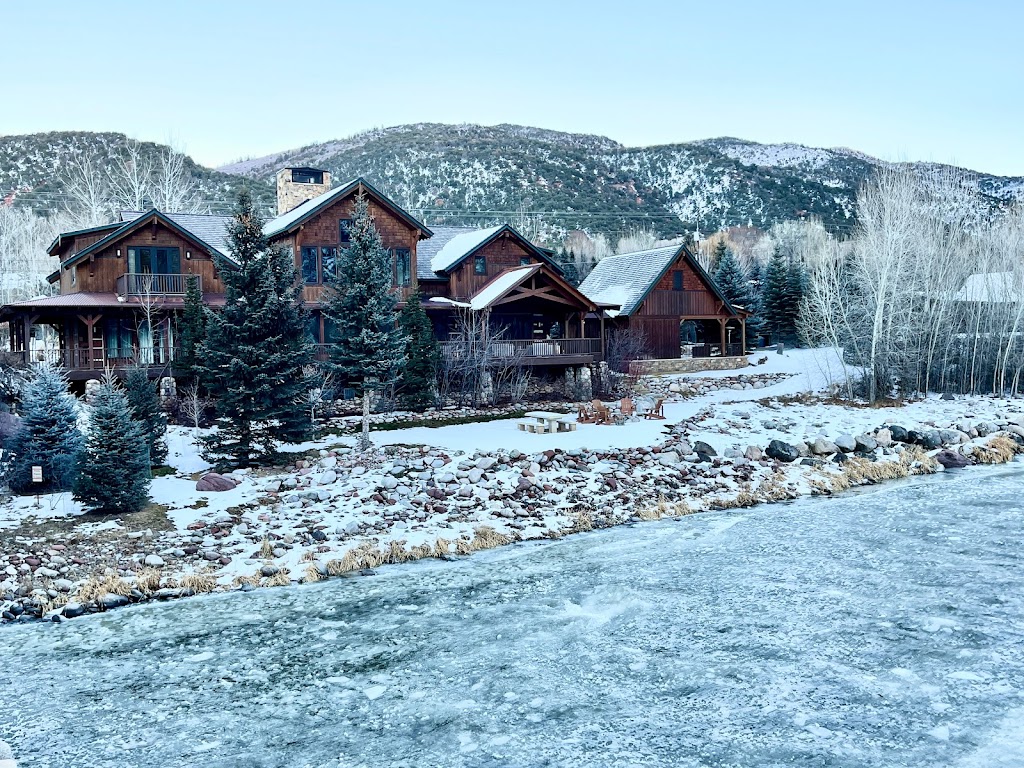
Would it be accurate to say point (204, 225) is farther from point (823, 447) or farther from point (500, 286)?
point (823, 447)

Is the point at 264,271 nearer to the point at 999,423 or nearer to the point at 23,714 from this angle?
the point at 23,714

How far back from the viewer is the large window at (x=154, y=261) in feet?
93.3

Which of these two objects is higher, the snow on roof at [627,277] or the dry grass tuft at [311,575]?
Result: the snow on roof at [627,277]

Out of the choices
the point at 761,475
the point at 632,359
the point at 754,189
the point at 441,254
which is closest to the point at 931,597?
the point at 761,475

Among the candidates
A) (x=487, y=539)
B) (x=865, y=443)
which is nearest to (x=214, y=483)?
(x=487, y=539)

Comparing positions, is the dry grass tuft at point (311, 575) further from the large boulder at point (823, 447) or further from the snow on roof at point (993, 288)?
the snow on roof at point (993, 288)

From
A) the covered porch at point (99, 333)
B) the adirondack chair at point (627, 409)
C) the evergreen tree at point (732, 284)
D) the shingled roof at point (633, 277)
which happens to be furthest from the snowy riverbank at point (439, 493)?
the evergreen tree at point (732, 284)

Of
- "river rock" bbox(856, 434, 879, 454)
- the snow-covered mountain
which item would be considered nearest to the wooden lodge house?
"river rock" bbox(856, 434, 879, 454)

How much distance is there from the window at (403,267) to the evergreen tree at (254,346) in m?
11.4

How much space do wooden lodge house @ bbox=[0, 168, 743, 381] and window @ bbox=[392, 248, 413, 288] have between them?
0.14 ft

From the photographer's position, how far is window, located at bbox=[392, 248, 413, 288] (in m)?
30.4

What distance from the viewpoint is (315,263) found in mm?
29172

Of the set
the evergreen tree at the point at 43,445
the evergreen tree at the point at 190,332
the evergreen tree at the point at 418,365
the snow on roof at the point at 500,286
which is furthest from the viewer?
the snow on roof at the point at 500,286

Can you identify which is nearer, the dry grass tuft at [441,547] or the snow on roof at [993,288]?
the dry grass tuft at [441,547]
